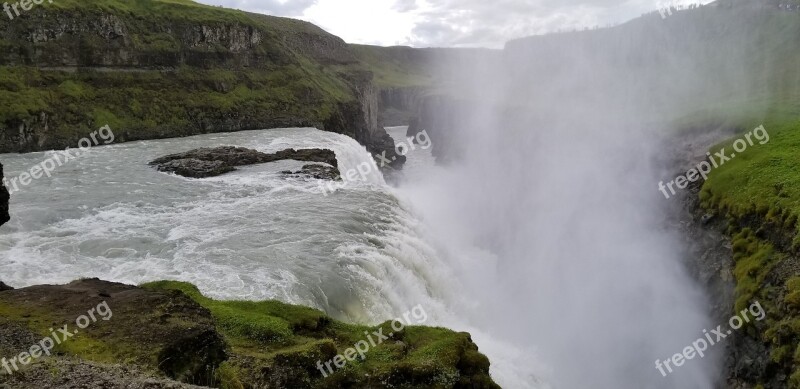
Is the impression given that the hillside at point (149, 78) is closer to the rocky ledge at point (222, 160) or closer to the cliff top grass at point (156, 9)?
the cliff top grass at point (156, 9)

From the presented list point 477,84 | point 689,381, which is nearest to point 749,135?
point 689,381

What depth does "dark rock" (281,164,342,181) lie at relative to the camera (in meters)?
35.9

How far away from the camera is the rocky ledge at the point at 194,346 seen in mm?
8216

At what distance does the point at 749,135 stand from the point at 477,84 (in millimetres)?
94945

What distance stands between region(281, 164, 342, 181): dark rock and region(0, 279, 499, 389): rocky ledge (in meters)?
22.2

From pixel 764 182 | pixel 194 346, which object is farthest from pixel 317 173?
pixel 194 346

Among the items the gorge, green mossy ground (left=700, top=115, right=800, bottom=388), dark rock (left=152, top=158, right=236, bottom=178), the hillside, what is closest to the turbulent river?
the gorge

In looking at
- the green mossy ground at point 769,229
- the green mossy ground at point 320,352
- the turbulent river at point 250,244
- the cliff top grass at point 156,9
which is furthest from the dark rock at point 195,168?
the cliff top grass at point 156,9

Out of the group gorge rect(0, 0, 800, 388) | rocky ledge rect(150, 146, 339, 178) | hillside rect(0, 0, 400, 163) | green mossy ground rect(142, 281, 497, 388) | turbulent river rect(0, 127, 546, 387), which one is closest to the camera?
green mossy ground rect(142, 281, 497, 388)

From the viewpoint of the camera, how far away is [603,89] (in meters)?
72.8

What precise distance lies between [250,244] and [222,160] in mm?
20707

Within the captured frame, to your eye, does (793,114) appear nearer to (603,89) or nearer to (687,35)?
(603,89)

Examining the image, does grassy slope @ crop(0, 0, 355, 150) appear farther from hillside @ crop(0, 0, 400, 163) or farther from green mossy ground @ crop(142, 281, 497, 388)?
green mossy ground @ crop(142, 281, 497, 388)

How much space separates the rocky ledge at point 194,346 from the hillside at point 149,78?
45.9 m
